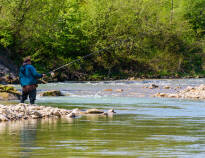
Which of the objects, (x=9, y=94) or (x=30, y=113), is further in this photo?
(x=9, y=94)

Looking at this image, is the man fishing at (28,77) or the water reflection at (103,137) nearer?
the water reflection at (103,137)

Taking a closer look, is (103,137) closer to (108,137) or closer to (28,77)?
(108,137)

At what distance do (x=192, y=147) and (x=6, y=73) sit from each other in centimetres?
3546

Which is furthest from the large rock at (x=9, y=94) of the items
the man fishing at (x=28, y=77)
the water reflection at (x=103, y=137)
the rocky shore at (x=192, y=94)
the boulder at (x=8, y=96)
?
the water reflection at (x=103, y=137)

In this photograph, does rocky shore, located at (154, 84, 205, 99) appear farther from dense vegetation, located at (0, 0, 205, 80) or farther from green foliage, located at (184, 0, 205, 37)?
green foliage, located at (184, 0, 205, 37)

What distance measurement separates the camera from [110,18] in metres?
57.0

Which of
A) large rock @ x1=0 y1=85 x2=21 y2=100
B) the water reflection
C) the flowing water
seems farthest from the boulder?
the water reflection

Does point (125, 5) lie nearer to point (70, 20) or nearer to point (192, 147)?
point (70, 20)

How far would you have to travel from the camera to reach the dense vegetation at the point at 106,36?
49.7m

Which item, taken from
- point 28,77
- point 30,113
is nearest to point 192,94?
point 28,77

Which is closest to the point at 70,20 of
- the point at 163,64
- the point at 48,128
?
the point at 163,64

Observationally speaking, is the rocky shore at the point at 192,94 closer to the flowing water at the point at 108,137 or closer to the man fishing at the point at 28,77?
the flowing water at the point at 108,137

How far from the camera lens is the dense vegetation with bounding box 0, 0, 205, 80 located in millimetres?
49719

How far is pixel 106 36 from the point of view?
5669 cm
